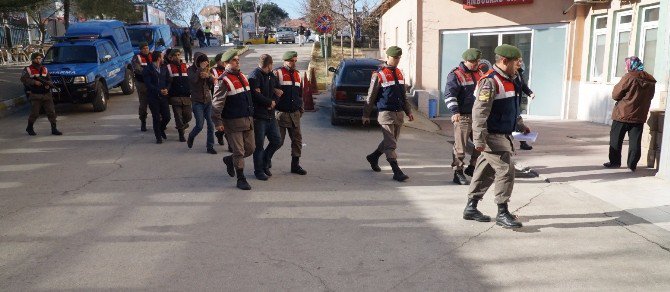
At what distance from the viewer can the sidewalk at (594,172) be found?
6.25 meters

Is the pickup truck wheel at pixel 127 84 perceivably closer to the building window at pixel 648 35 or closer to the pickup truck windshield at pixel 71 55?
the pickup truck windshield at pixel 71 55

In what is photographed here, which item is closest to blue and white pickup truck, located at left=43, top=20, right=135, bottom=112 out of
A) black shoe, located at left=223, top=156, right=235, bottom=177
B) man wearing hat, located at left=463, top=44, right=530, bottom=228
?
black shoe, located at left=223, top=156, right=235, bottom=177

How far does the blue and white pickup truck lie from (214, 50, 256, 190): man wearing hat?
8.22 metres

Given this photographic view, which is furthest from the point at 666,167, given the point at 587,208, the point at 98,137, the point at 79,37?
the point at 79,37

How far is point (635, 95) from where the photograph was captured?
25.2 ft

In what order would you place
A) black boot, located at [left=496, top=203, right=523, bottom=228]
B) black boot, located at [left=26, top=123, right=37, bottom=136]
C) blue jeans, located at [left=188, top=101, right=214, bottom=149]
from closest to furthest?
black boot, located at [left=496, top=203, right=523, bottom=228] → blue jeans, located at [left=188, top=101, right=214, bottom=149] → black boot, located at [left=26, top=123, right=37, bottom=136]

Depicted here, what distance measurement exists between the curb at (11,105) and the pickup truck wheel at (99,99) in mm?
2401

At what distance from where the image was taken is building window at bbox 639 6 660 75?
11016 mm

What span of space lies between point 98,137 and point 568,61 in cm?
1129

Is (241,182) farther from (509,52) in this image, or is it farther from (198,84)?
(509,52)

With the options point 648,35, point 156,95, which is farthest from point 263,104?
point 648,35

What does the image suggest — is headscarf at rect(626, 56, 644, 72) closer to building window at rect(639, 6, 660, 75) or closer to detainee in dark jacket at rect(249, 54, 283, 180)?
building window at rect(639, 6, 660, 75)

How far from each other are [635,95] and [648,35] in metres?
4.47

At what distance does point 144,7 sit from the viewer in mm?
32906
